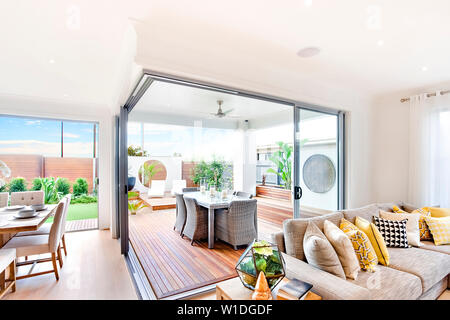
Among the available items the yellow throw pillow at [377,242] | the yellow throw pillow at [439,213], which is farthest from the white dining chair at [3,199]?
the yellow throw pillow at [439,213]

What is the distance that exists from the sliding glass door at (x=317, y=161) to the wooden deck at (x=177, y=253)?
1.38ft

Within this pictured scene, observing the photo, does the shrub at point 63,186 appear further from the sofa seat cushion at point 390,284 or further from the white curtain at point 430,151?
the white curtain at point 430,151

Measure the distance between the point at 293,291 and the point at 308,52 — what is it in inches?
89.2

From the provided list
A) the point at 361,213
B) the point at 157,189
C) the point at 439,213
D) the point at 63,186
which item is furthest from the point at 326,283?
the point at 63,186

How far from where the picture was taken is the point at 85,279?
2547 mm

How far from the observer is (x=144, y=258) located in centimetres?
305

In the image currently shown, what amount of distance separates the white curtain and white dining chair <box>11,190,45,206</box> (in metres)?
5.86

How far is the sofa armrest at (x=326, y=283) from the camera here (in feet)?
4.63

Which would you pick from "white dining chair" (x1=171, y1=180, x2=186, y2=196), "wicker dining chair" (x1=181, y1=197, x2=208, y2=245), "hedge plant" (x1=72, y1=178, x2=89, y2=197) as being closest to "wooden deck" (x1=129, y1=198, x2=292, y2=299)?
"wicker dining chair" (x1=181, y1=197, x2=208, y2=245)

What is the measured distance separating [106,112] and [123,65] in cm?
248

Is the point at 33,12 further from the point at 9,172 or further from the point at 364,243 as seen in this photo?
the point at 9,172

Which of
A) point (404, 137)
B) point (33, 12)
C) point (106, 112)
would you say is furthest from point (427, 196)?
point (106, 112)

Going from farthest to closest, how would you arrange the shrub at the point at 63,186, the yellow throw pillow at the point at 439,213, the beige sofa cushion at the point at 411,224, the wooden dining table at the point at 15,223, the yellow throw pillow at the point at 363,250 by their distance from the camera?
1. the shrub at the point at 63,186
2. the yellow throw pillow at the point at 439,213
3. the beige sofa cushion at the point at 411,224
4. the wooden dining table at the point at 15,223
5. the yellow throw pillow at the point at 363,250

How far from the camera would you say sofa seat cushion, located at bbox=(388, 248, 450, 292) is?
1956mm
